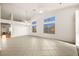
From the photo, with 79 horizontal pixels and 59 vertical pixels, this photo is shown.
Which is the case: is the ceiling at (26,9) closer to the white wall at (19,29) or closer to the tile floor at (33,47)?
the white wall at (19,29)

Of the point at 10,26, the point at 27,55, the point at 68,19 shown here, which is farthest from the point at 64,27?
the point at 10,26

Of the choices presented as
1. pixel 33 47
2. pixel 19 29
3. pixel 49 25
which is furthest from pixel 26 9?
pixel 33 47

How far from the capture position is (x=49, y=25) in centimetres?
151

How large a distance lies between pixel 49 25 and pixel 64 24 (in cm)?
22

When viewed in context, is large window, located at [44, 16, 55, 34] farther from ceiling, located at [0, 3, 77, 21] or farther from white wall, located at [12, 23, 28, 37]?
white wall, located at [12, 23, 28, 37]

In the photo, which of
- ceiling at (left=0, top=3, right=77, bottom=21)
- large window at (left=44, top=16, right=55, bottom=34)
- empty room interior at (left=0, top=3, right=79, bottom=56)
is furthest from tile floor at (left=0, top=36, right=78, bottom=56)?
ceiling at (left=0, top=3, right=77, bottom=21)

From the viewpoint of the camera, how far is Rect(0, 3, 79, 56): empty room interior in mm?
1407

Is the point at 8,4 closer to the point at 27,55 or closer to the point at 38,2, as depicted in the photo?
the point at 38,2

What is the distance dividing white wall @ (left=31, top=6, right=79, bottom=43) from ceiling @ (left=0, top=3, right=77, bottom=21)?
0.07m

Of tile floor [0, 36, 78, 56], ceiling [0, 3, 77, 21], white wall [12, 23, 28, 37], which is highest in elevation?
ceiling [0, 3, 77, 21]

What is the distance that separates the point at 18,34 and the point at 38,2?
0.56m

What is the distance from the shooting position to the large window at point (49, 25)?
4.85ft

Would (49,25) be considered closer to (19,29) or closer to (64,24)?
(64,24)

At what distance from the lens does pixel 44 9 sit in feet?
4.84
